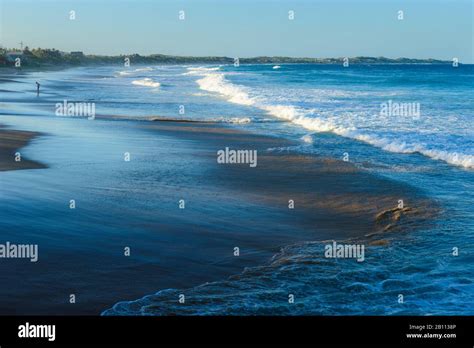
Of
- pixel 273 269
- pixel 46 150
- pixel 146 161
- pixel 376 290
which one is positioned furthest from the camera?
pixel 46 150

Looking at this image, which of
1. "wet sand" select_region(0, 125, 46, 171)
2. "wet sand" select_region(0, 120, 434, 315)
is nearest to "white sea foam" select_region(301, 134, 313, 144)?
"wet sand" select_region(0, 120, 434, 315)

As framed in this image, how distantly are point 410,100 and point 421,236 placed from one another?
1055 inches

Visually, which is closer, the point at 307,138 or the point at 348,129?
the point at 307,138

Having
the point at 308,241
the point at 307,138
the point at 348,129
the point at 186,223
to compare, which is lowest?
the point at 308,241

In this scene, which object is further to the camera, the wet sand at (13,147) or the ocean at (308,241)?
the wet sand at (13,147)

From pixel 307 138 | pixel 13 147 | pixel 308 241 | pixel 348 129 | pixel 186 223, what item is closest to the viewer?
pixel 308 241

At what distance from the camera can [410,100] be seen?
1319 inches

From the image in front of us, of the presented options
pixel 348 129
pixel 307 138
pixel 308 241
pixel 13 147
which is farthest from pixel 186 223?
pixel 348 129

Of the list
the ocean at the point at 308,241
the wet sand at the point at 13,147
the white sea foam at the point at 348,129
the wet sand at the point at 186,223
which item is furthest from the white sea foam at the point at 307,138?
the wet sand at the point at 13,147

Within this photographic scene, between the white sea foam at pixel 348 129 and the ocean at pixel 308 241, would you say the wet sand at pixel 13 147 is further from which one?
the white sea foam at pixel 348 129

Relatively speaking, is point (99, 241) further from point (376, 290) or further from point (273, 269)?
point (376, 290)

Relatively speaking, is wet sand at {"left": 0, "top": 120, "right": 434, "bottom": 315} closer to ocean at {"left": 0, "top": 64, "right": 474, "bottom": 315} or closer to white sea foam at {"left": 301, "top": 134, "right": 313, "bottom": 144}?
ocean at {"left": 0, "top": 64, "right": 474, "bottom": 315}

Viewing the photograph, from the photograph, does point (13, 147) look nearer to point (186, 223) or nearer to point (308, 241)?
point (186, 223)
